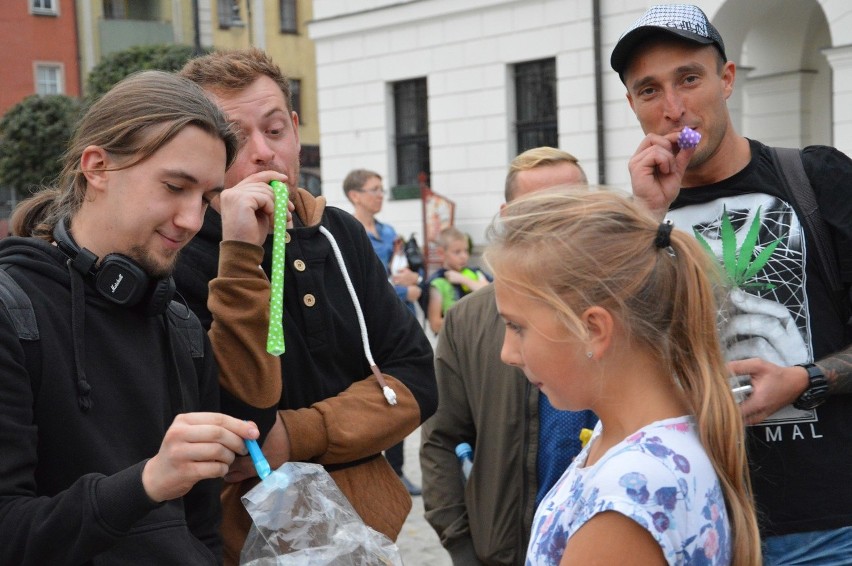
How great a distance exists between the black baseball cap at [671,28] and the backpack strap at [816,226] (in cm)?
34

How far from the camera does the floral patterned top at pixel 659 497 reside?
1667 mm

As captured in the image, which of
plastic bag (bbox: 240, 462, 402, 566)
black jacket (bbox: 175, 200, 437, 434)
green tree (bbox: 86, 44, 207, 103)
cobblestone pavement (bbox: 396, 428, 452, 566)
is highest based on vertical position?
green tree (bbox: 86, 44, 207, 103)

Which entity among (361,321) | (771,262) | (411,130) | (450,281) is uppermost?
(411,130)

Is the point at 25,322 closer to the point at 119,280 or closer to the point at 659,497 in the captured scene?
the point at 119,280

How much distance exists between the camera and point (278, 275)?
2318mm

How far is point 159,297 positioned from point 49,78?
37526 mm

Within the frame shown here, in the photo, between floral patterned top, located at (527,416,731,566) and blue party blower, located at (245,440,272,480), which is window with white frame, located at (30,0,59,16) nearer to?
blue party blower, located at (245,440,272,480)

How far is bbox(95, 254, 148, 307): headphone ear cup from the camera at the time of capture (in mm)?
2023

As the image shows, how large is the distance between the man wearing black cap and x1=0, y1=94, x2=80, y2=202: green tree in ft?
93.6

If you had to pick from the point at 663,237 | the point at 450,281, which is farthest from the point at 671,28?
the point at 450,281

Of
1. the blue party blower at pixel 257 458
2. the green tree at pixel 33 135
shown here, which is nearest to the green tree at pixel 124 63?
the green tree at pixel 33 135

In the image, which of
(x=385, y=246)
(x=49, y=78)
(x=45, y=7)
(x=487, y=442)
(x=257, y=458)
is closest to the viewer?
(x=257, y=458)

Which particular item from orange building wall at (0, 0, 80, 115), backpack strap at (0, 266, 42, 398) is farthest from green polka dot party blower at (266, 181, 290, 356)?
orange building wall at (0, 0, 80, 115)

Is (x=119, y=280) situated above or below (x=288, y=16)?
below
